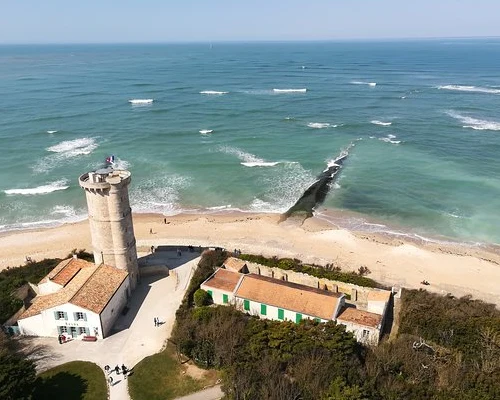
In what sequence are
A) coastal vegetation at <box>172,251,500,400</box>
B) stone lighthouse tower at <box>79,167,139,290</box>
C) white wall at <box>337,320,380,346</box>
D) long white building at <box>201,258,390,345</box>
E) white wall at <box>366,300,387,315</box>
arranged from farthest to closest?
1. stone lighthouse tower at <box>79,167,139,290</box>
2. white wall at <box>366,300,387,315</box>
3. long white building at <box>201,258,390,345</box>
4. white wall at <box>337,320,380,346</box>
5. coastal vegetation at <box>172,251,500,400</box>

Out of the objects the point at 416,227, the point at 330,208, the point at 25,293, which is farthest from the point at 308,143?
the point at 25,293

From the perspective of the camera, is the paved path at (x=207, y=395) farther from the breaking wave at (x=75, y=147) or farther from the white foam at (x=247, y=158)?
the breaking wave at (x=75, y=147)

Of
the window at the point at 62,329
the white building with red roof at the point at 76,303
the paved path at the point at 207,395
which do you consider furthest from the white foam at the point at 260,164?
the paved path at the point at 207,395

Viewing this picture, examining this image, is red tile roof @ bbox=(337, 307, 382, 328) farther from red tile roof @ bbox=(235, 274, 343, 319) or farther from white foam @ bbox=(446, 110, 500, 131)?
white foam @ bbox=(446, 110, 500, 131)

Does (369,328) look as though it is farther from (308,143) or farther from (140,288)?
(308,143)

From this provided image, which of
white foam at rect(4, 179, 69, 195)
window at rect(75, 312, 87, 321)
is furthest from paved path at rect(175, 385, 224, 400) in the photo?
white foam at rect(4, 179, 69, 195)

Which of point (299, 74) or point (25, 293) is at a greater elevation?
point (299, 74)
